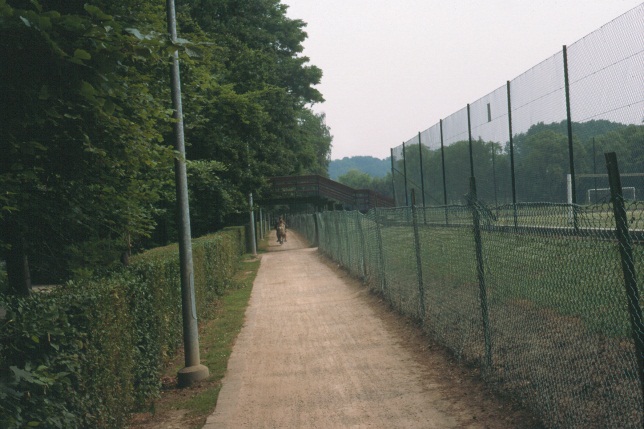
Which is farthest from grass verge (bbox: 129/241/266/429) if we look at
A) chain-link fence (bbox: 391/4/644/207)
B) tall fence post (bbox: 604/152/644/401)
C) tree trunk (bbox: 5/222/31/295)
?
chain-link fence (bbox: 391/4/644/207)

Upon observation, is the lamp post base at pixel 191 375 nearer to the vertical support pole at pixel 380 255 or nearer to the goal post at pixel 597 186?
the goal post at pixel 597 186

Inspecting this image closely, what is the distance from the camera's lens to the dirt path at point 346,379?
6.91 metres

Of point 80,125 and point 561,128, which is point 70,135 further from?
point 561,128

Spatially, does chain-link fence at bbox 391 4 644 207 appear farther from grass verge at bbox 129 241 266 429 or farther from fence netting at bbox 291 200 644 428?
grass verge at bbox 129 241 266 429

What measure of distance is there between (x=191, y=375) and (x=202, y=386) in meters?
0.29

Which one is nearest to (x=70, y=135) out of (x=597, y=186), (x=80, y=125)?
(x=80, y=125)

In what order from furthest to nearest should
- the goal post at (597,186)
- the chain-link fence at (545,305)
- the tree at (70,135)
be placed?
1. the goal post at (597,186)
2. the tree at (70,135)
3. the chain-link fence at (545,305)

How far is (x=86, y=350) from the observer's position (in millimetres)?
5699

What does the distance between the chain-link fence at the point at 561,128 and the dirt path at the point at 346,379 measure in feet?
9.31

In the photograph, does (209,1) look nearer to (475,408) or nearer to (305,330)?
(305,330)


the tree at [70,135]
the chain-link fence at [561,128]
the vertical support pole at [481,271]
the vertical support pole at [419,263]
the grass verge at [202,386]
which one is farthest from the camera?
the vertical support pole at [419,263]

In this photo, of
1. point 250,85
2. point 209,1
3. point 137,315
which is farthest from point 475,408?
point 209,1

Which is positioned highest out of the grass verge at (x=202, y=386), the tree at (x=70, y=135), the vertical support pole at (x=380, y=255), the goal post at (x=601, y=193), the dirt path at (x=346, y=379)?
the tree at (x=70, y=135)

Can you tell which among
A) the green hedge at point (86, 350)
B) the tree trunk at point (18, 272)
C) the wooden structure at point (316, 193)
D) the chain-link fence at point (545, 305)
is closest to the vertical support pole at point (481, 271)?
the chain-link fence at point (545, 305)
